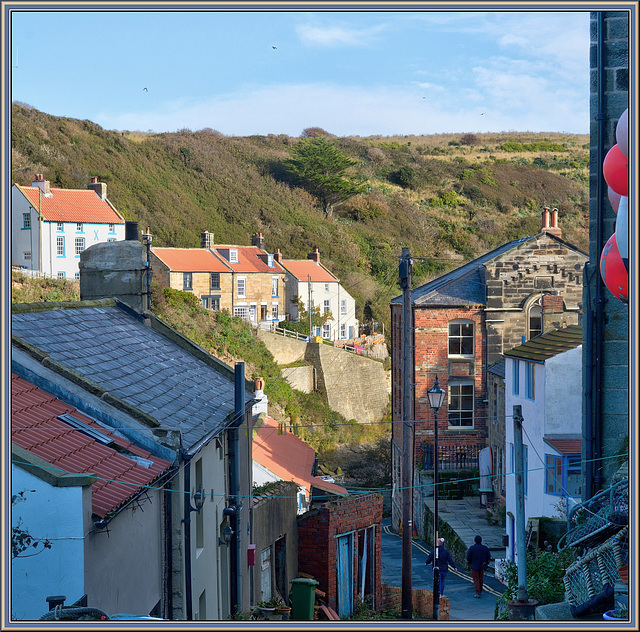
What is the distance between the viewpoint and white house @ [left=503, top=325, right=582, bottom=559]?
18219 mm

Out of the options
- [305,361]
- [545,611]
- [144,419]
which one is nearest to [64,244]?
[305,361]

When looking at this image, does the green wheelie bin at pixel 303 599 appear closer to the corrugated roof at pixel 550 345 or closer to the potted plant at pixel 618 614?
the potted plant at pixel 618 614

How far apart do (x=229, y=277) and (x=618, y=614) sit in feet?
153

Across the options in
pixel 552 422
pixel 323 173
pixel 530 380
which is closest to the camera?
pixel 552 422

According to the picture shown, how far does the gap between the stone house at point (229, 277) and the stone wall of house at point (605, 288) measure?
124 feet

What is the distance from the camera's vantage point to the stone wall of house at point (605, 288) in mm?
12461

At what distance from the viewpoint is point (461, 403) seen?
31.4 m

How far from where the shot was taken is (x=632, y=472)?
25.1 feet

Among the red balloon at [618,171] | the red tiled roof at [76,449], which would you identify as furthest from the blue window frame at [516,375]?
the red tiled roof at [76,449]

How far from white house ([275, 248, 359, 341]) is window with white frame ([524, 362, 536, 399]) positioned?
119 ft

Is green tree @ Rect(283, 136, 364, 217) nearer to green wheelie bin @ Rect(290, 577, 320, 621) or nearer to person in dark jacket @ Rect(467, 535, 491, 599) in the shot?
person in dark jacket @ Rect(467, 535, 491, 599)

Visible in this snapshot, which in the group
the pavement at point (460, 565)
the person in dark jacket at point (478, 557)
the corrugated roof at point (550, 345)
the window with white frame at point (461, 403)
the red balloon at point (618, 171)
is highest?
the red balloon at point (618, 171)

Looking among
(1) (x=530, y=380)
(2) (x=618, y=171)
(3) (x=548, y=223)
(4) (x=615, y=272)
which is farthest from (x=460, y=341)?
(2) (x=618, y=171)

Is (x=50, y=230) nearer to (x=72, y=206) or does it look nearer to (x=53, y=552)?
(x=72, y=206)
